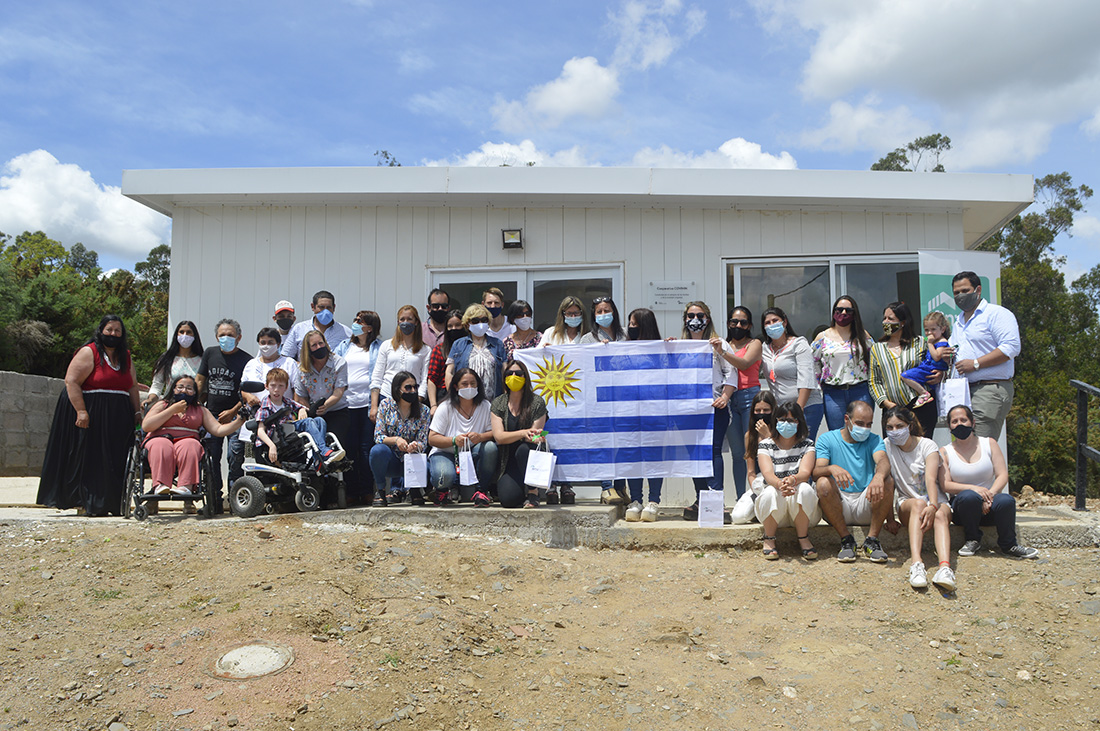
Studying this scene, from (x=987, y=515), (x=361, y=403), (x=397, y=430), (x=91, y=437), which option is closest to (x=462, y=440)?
(x=397, y=430)

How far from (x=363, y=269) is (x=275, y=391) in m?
2.24

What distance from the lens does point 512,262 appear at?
8180 mm

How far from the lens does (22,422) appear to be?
12.7 meters

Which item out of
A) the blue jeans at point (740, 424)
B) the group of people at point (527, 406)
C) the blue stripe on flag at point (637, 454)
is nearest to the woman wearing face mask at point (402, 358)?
the group of people at point (527, 406)

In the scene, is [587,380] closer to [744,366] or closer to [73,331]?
[744,366]

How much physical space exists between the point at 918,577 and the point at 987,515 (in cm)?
92

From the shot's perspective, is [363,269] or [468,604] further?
[363,269]

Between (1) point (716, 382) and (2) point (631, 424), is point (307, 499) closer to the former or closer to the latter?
(2) point (631, 424)

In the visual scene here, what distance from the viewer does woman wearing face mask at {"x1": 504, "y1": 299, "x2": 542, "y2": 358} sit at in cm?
679

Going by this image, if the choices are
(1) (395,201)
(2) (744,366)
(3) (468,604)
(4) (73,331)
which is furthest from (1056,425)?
(4) (73,331)

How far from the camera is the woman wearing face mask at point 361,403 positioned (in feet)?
22.0

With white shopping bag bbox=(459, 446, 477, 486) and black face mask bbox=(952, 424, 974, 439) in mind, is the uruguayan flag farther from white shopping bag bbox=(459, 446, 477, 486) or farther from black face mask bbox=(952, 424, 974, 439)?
black face mask bbox=(952, 424, 974, 439)

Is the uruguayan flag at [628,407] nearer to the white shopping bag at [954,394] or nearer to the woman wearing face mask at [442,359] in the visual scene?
the woman wearing face mask at [442,359]

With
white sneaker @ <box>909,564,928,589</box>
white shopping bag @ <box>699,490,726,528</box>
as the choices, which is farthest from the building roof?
white sneaker @ <box>909,564,928,589</box>
